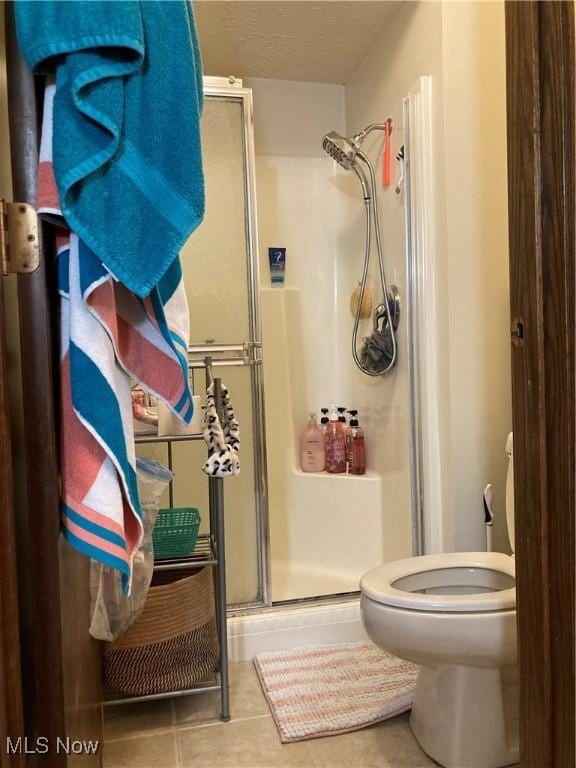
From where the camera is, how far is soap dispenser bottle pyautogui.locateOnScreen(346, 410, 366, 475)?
8.31ft

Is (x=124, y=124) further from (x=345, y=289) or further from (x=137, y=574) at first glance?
(x=345, y=289)

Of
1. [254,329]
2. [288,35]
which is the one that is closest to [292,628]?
[254,329]

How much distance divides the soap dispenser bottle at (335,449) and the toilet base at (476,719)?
3.81 feet

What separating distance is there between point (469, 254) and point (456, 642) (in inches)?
43.1

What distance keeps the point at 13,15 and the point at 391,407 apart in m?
1.79

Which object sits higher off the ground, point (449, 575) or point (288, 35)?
point (288, 35)

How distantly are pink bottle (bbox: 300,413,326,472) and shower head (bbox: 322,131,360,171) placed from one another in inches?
45.0

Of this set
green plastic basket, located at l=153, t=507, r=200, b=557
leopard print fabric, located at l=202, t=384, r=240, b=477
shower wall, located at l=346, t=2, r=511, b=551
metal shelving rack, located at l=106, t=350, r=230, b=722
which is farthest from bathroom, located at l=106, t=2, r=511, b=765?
leopard print fabric, located at l=202, t=384, r=240, b=477

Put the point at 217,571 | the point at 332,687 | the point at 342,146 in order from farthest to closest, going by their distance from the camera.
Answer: the point at 342,146 < the point at 332,687 < the point at 217,571

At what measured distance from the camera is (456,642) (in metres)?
1.36

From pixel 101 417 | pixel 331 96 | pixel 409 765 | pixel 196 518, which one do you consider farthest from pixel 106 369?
pixel 331 96

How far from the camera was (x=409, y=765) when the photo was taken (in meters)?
1.51

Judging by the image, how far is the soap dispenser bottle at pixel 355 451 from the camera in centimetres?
253

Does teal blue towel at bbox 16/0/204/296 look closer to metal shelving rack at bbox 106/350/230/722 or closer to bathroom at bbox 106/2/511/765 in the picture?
metal shelving rack at bbox 106/350/230/722
